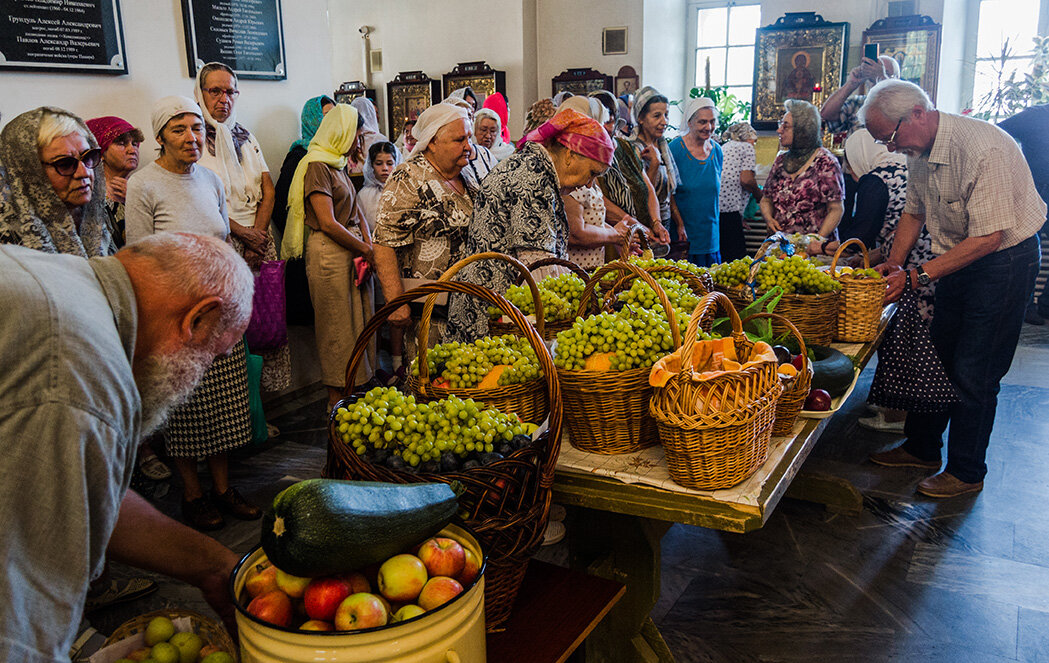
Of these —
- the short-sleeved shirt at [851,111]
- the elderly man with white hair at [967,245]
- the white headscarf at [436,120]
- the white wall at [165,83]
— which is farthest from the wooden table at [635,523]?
the short-sleeved shirt at [851,111]

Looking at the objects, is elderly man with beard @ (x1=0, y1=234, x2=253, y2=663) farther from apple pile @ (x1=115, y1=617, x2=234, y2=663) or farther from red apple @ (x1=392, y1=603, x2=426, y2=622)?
red apple @ (x1=392, y1=603, x2=426, y2=622)

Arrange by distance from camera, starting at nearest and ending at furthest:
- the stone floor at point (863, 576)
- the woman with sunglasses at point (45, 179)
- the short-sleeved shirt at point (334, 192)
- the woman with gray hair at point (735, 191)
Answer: the stone floor at point (863, 576)
the woman with sunglasses at point (45, 179)
the short-sleeved shirt at point (334, 192)
the woman with gray hair at point (735, 191)

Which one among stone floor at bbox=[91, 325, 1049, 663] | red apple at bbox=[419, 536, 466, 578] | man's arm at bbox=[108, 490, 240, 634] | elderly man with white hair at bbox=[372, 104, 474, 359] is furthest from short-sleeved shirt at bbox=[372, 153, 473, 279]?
red apple at bbox=[419, 536, 466, 578]

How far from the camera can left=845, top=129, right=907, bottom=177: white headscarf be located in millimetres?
4234

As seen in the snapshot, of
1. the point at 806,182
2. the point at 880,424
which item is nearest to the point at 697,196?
the point at 806,182

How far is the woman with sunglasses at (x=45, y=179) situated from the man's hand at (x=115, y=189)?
0.77m

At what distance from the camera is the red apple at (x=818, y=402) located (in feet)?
6.66

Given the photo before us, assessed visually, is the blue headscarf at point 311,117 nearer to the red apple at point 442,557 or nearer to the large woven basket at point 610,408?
the large woven basket at point 610,408

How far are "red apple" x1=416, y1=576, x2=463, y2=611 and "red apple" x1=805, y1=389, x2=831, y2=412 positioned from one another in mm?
1273

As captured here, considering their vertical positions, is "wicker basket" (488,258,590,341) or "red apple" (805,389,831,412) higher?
"wicker basket" (488,258,590,341)

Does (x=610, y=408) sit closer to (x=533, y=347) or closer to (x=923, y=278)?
(x=533, y=347)

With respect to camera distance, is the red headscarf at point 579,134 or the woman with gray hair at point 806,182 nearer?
the red headscarf at point 579,134

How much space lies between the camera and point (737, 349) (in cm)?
181

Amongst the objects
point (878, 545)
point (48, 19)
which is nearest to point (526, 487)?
point (878, 545)
